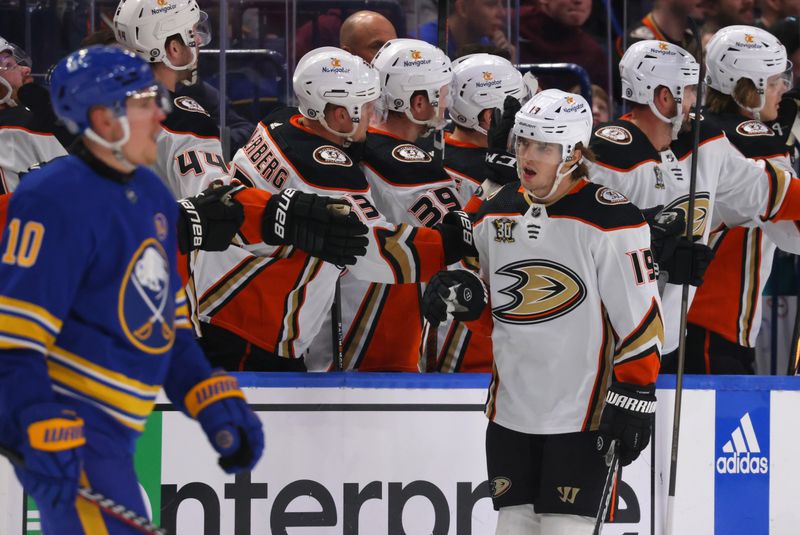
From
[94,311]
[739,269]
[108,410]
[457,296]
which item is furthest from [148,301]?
[739,269]

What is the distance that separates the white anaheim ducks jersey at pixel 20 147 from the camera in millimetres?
4727

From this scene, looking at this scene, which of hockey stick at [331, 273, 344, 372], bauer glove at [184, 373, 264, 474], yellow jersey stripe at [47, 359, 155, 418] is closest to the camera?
yellow jersey stripe at [47, 359, 155, 418]

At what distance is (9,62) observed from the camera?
501 cm

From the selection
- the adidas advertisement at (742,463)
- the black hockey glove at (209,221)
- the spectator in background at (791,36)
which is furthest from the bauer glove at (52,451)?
the spectator in background at (791,36)

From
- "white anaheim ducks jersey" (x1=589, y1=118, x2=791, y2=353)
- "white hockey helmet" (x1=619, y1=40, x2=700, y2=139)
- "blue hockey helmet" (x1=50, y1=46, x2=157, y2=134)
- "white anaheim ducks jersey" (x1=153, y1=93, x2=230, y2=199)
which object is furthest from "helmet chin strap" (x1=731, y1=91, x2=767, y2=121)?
"blue hockey helmet" (x1=50, y1=46, x2=157, y2=134)

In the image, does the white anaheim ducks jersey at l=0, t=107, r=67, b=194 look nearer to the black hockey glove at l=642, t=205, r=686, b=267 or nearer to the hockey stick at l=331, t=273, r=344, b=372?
the hockey stick at l=331, t=273, r=344, b=372

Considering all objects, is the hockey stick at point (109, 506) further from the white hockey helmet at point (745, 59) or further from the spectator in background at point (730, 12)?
the spectator in background at point (730, 12)

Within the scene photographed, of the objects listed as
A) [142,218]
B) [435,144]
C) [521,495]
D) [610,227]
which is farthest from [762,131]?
[142,218]

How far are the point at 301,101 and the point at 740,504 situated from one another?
78.2 inches

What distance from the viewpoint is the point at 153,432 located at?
167 inches

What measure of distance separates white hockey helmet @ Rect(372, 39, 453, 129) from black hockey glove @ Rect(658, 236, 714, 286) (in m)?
1.02

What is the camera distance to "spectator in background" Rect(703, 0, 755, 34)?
698 centimetres

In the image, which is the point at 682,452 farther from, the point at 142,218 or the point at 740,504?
the point at 142,218

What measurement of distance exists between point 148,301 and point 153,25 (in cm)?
210
